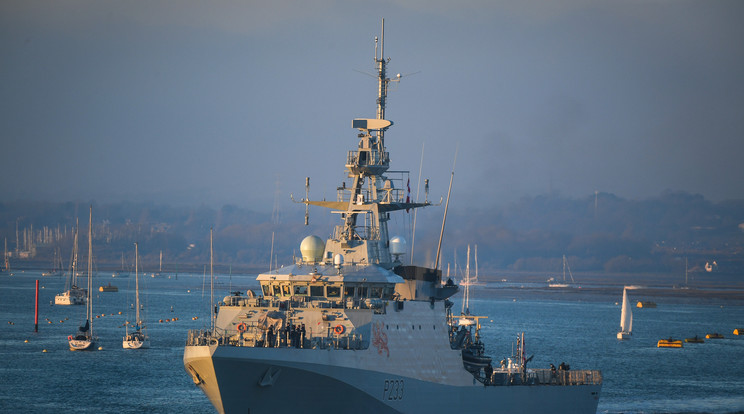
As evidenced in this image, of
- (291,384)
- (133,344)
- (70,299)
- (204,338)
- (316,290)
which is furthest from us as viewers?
(70,299)

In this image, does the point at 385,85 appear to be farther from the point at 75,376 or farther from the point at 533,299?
the point at 533,299

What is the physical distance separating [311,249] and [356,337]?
453 cm

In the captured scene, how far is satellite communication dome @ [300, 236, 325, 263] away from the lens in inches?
1330

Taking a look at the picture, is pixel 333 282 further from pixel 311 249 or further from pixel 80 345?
pixel 80 345

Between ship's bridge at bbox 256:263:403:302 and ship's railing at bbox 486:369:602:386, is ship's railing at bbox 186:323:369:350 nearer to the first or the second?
ship's bridge at bbox 256:263:403:302

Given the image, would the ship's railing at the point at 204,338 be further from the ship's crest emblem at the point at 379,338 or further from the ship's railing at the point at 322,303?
the ship's crest emblem at the point at 379,338

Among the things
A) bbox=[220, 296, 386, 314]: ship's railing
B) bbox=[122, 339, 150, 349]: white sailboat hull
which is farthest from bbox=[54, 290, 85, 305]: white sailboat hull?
bbox=[220, 296, 386, 314]: ship's railing

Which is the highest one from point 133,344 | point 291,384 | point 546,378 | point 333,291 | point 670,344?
point 333,291

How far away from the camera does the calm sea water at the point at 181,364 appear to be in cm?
5066

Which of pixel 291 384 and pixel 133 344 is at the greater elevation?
pixel 291 384

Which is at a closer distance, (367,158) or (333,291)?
(333,291)

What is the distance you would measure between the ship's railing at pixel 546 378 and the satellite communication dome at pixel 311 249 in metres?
8.40

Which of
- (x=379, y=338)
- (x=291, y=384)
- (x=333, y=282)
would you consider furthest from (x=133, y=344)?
(x=291, y=384)

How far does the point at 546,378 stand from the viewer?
3959cm
